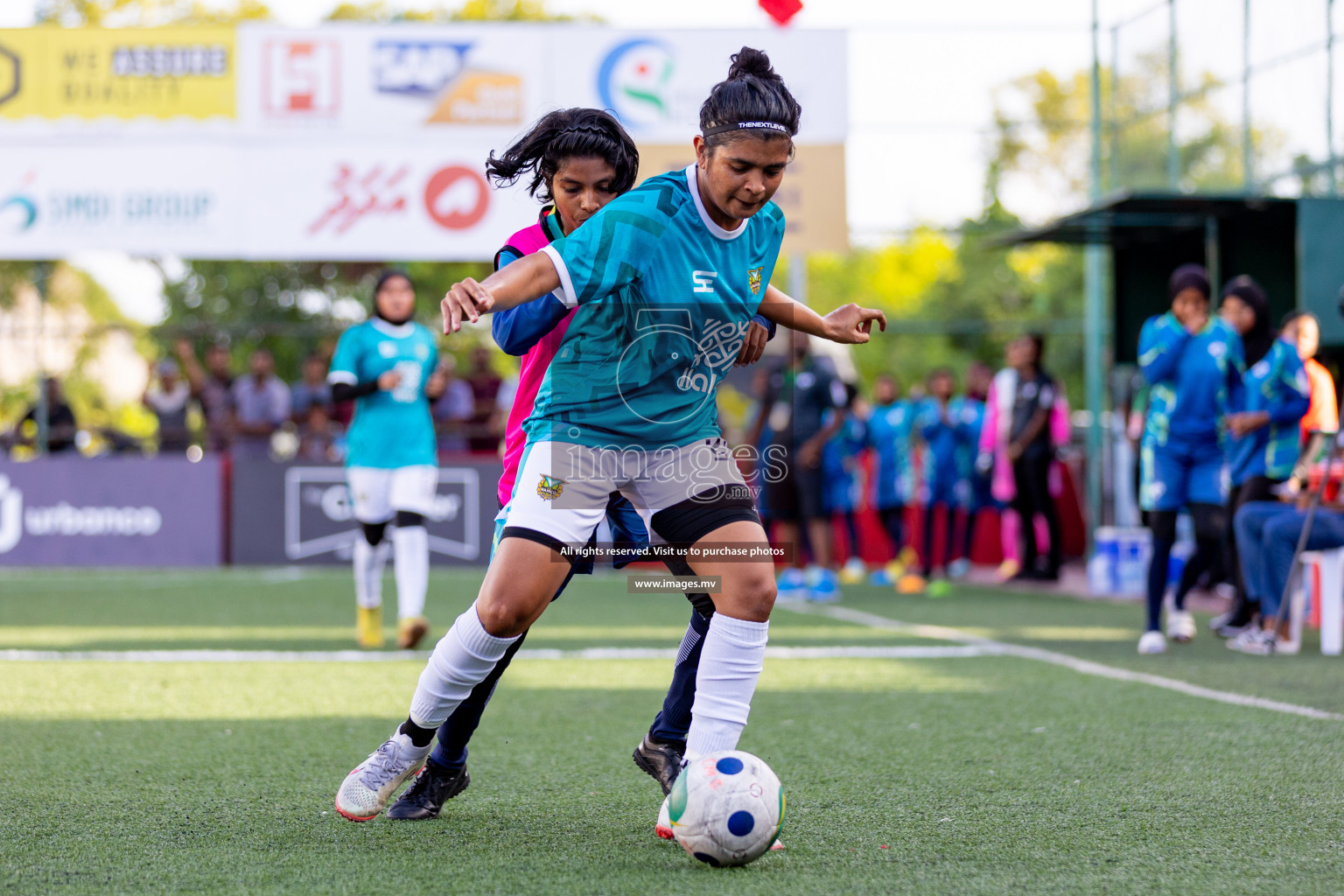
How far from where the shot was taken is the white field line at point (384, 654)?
23.4ft

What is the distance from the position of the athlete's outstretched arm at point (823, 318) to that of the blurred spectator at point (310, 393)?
12.3 meters

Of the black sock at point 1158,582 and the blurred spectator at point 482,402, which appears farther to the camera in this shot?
the blurred spectator at point 482,402

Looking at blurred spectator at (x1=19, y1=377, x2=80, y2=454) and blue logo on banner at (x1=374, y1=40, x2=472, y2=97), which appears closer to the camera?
blue logo on banner at (x1=374, y1=40, x2=472, y2=97)

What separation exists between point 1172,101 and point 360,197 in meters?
8.44

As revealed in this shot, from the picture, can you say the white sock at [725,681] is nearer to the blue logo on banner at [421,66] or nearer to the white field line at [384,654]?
the white field line at [384,654]

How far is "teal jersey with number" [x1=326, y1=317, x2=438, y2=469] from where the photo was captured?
7.61 metres

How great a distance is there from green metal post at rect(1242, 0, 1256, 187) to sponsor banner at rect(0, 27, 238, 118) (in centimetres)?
1028

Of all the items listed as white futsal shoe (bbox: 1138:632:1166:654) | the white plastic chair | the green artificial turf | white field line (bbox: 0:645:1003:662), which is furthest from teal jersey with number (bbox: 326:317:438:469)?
the white plastic chair

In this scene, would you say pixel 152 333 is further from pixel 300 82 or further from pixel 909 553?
pixel 909 553

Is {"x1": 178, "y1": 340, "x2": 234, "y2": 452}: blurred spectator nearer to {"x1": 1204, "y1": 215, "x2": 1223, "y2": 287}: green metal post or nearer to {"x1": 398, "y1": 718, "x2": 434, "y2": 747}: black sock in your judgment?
{"x1": 1204, "y1": 215, "x2": 1223, "y2": 287}: green metal post

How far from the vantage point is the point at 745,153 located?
3.26m

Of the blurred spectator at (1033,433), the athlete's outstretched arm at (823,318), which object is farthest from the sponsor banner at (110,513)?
the athlete's outstretched arm at (823,318)

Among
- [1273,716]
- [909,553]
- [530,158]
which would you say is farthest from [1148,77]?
[530,158]

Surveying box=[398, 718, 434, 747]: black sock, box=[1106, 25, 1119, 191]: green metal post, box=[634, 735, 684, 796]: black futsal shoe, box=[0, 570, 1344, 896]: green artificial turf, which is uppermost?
box=[1106, 25, 1119, 191]: green metal post
